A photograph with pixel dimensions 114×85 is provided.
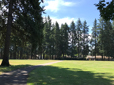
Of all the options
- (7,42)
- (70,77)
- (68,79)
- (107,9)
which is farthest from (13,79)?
(7,42)

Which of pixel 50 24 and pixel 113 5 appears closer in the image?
pixel 113 5

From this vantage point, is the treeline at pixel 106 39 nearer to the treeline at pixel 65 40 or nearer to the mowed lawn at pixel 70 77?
the treeline at pixel 65 40

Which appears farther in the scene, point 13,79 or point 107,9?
point 13,79

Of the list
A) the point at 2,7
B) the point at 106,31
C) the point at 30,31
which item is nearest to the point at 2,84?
the point at 30,31

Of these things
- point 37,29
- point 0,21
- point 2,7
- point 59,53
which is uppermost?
point 2,7

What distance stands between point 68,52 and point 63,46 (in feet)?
17.1

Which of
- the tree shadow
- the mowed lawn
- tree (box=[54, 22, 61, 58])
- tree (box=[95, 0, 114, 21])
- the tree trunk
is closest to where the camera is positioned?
tree (box=[95, 0, 114, 21])

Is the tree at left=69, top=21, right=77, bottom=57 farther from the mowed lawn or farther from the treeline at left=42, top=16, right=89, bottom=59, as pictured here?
the mowed lawn

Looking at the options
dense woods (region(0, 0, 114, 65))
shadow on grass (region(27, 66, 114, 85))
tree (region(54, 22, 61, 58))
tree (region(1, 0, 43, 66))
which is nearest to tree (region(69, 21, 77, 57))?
dense woods (region(0, 0, 114, 65))

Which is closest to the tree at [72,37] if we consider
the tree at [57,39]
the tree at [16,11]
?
the tree at [57,39]

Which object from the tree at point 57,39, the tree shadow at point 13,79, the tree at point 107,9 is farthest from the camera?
the tree at point 57,39

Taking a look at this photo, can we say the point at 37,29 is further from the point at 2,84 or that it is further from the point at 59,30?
the point at 59,30

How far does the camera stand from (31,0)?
61.0ft

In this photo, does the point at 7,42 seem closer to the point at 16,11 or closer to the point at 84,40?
the point at 16,11
